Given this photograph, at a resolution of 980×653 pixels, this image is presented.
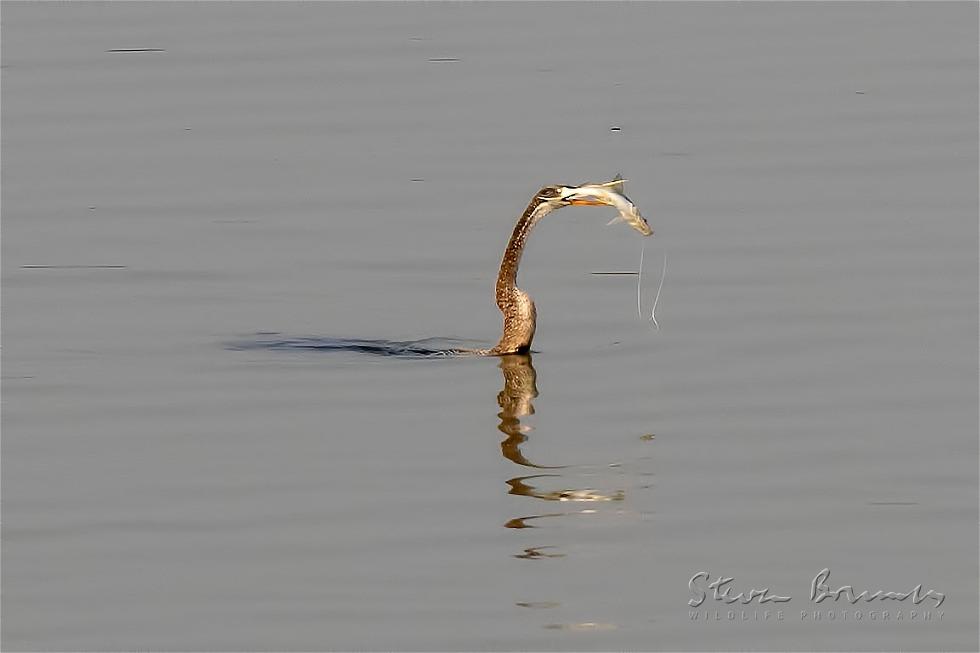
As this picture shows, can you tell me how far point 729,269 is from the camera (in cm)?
1580

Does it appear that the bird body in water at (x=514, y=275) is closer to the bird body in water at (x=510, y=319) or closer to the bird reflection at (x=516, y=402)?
the bird body in water at (x=510, y=319)

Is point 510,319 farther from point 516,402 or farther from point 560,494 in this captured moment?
point 560,494

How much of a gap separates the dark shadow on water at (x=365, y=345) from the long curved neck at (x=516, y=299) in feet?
0.96

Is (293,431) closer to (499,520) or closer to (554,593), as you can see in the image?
(499,520)

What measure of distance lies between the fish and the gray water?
2.91ft

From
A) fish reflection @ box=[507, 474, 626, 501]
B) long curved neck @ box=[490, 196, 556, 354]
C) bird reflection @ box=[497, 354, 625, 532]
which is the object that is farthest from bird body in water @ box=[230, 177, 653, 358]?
fish reflection @ box=[507, 474, 626, 501]

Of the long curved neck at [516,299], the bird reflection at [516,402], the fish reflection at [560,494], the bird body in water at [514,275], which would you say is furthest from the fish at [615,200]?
the fish reflection at [560,494]

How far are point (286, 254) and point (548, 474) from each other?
6.39m

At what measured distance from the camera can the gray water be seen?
9086mm

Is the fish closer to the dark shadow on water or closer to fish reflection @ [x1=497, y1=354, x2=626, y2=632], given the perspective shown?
fish reflection @ [x1=497, y1=354, x2=626, y2=632]

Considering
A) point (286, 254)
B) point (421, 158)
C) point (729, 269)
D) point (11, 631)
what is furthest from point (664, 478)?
point (421, 158)

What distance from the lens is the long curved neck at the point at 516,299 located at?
13.9 meters

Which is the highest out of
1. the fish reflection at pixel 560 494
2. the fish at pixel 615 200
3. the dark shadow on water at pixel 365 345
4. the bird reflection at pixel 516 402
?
the fish at pixel 615 200

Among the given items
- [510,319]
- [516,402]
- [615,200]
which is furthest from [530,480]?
[510,319]
